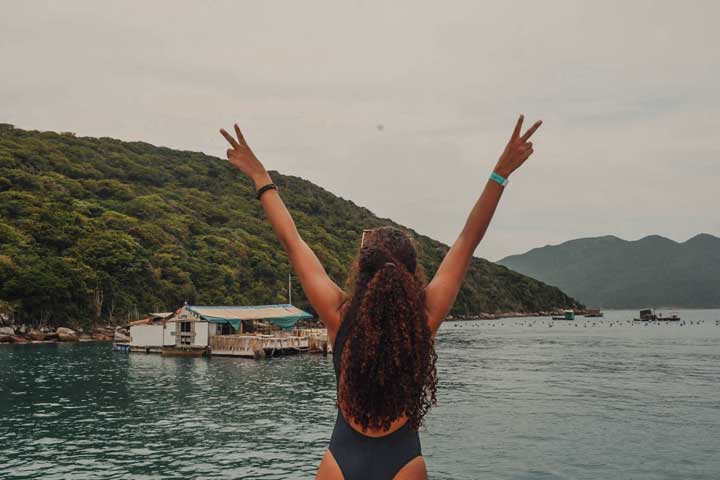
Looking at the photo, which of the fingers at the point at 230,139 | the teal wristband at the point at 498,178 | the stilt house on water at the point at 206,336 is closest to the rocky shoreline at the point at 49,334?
the stilt house on water at the point at 206,336

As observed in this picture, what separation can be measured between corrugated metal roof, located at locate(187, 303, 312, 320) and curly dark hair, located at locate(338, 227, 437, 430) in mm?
64987

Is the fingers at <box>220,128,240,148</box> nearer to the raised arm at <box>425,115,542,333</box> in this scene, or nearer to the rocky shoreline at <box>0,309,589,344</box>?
the raised arm at <box>425,115,542,333</box>

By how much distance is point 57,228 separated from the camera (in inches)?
3664

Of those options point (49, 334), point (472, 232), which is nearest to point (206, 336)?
point (49, 334)

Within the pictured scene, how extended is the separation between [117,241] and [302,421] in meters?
76.1

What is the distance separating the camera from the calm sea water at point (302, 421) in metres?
21.8

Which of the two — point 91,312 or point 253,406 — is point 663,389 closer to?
point 253,406

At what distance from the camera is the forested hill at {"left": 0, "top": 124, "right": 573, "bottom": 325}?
84.5 m

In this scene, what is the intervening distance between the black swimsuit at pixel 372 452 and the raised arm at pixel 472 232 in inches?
15.1

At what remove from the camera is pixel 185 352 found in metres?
63.6

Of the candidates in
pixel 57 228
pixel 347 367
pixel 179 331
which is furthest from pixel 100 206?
pixel 347 367

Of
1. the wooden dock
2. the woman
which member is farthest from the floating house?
the woman

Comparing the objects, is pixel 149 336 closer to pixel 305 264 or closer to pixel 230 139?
pixel 230 139

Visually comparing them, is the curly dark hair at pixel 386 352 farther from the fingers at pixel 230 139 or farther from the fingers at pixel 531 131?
the fingers at pixel 230 139
